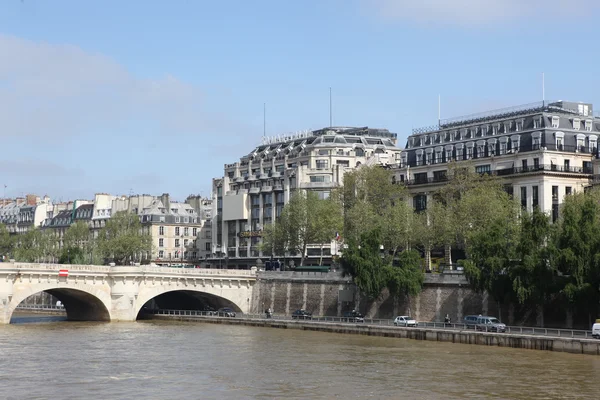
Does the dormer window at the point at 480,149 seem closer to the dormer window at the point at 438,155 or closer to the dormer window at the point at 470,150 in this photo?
the dormer window at the point at 470,150

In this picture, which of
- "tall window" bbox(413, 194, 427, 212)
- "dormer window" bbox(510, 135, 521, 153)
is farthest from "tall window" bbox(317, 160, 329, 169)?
"dormer window" bbox(510, 135, 521, 153)

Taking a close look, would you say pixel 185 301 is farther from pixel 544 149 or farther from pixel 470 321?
pixel 470 321

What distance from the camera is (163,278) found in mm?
113750

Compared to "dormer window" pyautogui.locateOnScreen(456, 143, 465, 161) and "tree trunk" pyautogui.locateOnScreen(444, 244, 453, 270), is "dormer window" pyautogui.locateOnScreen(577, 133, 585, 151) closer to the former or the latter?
"dormer window" pyautogui.locateOnScreen(456, 143, 465, 161)

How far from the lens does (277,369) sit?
66.2 meters

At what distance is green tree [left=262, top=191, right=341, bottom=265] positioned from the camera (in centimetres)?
13262

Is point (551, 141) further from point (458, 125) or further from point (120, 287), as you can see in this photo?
point (120, 287)

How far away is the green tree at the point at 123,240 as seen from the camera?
163 meters

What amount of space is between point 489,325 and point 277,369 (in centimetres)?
2266

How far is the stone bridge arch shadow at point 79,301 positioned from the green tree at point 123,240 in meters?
41.7

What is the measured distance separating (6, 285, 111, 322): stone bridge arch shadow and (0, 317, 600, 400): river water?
14606 millimetres

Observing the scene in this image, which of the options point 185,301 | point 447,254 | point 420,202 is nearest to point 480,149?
point 420,202

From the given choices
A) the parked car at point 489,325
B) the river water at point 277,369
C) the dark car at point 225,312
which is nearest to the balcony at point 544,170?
the parked car at point 489,325

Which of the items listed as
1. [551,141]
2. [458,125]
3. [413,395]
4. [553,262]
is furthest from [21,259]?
[413,395]
